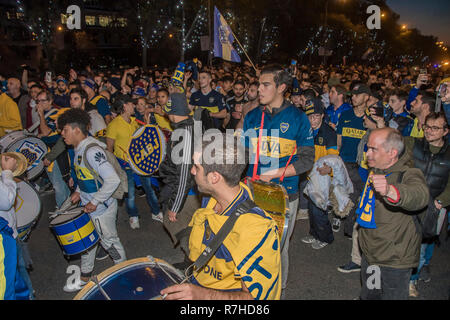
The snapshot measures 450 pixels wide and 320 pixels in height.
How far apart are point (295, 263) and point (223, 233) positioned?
3.32 m

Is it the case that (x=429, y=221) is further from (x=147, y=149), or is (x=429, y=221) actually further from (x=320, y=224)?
(x=147, y=149)

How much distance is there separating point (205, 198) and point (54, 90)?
10791mm

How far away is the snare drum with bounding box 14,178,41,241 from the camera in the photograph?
13.8ft

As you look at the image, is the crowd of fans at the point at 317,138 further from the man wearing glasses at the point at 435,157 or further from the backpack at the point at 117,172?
the backpack at the point at 117,172

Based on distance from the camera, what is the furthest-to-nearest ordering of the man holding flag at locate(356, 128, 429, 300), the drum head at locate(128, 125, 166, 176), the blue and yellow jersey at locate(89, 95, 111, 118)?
the blue and yellow jersey at locate(89, 95, 111, 118) < the drum head at locate(128, 125, 166, 176) < the man holding flag at locate(356, 128, 429, 300)

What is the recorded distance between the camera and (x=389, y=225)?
2941 mm

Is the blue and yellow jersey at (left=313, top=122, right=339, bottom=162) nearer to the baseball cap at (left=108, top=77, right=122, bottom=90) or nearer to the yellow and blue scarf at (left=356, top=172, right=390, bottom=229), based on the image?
the yellow and blue scarf at (left=356, top=172, right=390, bottom=229)

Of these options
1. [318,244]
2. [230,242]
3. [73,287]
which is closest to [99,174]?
[73,287]

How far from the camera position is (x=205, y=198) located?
2.89 meters

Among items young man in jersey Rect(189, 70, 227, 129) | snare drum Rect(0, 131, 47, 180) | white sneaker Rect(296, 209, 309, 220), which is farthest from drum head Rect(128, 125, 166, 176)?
young man in jersey Rect(189, 70, 227, 129)

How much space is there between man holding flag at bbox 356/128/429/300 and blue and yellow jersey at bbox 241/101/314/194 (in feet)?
2.54
